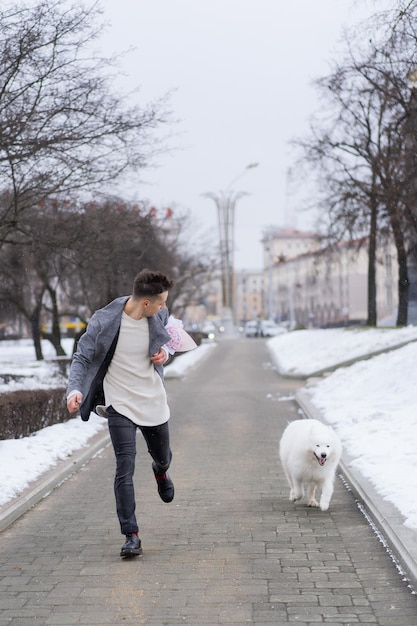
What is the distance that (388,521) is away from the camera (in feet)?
23.9

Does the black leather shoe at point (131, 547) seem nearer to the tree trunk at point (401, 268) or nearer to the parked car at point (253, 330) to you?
the tree trunk at point (401, 268)

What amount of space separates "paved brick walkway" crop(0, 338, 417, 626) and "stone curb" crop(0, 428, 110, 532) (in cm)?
10

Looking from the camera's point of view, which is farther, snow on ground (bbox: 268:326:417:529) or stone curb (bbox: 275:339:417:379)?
stone curb (bbox: 275:339:417:379)

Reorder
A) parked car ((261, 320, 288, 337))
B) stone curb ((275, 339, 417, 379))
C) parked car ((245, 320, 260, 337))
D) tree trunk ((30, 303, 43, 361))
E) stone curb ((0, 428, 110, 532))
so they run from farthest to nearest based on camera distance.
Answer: parked car ((245, 320, 260, 337)) → parked car ((261, 320, 288, 337)) → tree trunk ((30, 303, 43, 361)) → stone curb ((275, 339, 417, 379)) → stone curb ((0, 428, 110, 532))

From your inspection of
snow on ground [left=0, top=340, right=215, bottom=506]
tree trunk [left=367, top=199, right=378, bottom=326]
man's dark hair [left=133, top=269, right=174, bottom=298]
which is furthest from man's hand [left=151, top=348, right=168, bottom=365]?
tree trunk [left=367, top=199, right=378, bottom=326]

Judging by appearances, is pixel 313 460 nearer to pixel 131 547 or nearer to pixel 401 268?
pixel 131 547

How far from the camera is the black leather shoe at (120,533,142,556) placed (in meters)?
6.51

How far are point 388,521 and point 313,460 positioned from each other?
1224mm

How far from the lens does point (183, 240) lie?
5469 centimetres

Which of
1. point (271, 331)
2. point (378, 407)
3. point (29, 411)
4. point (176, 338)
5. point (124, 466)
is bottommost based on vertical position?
point (271, 331)

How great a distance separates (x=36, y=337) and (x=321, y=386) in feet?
81.1

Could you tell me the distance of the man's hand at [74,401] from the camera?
6301 mm

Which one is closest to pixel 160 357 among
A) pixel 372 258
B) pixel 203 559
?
pixel 203 559

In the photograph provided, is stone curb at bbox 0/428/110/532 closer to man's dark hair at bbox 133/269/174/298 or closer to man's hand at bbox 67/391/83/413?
man's hand at bbox 67/391/83/413
